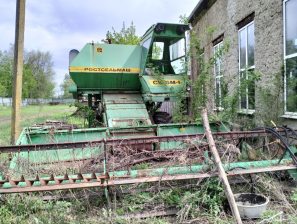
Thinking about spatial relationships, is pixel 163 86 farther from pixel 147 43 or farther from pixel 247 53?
pixel 247 53

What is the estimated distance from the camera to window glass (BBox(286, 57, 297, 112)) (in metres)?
4.35

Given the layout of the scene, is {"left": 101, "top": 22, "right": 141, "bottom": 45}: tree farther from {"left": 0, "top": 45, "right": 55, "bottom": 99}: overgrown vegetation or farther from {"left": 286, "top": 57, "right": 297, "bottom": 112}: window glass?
{"left": 0, "top": 45, "right": 55, "bottom": 99}: overgrown vegetation

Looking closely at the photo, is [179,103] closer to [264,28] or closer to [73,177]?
[264,28]

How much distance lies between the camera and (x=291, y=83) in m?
4.27

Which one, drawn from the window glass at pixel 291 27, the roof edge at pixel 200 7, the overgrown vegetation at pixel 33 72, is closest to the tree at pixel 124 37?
the roof edge at pixel 200 7

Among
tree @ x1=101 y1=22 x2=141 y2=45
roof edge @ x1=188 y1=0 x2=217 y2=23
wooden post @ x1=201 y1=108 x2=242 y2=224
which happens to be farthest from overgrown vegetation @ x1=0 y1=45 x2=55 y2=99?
wooden post @ x1=201 y1=108 x2=242 y2=224

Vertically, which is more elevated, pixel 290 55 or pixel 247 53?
pixel 247 53

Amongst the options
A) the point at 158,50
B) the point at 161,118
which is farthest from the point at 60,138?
the point at 158,50

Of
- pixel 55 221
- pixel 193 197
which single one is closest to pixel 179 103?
pixel 193 197

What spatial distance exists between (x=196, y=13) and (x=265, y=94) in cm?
578

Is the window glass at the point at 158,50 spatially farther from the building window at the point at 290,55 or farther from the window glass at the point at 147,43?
the building window at the point at 290,55

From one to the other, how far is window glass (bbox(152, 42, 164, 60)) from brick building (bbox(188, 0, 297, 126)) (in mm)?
1398

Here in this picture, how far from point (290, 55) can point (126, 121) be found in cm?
340

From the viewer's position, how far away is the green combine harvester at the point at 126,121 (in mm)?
3318
